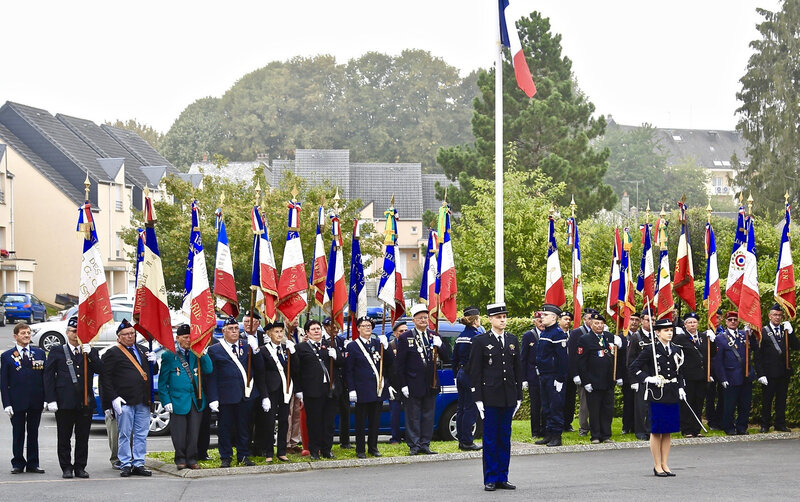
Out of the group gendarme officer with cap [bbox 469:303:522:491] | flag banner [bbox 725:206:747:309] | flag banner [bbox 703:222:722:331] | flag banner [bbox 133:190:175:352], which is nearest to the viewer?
gendarme officer with cap [bbox 469:303:522:491]

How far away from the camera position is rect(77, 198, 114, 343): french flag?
48.1ft

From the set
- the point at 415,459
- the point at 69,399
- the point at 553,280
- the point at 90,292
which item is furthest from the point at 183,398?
the point at 553,280

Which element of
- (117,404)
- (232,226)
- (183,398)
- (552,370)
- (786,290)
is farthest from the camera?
(232,226)

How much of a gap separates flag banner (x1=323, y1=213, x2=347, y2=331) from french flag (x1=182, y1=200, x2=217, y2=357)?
1913 millimetres

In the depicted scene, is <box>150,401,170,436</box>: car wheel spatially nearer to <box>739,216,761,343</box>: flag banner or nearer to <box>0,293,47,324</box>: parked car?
<box>739,216,761,343</box>: flag banner

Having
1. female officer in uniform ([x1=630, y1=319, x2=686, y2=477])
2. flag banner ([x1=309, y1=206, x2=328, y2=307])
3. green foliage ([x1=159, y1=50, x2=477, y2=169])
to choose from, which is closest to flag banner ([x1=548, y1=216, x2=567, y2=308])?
flag banner ([x1=309, y1=206, x2=328, y2=307])

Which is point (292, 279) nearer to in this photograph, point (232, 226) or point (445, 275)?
point (445, 275)

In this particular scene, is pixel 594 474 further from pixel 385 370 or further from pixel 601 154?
pixel 601 154

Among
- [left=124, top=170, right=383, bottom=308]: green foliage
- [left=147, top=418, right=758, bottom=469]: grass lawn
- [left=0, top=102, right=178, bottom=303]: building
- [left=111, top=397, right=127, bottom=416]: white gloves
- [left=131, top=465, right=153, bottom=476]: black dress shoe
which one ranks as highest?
[left=0, top=102, right=178, bottom=303]: building

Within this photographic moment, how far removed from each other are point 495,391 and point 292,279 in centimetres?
443

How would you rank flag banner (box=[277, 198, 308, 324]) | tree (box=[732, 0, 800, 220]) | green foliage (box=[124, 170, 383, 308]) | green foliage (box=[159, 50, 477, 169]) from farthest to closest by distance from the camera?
green foliage (box=[159, 50, 477, 169]), tree (box=[732, 0, 800, 220]), green foliage (box=[124, 170, 383, 308]), flag banner (box=[277, 198, 308, 324])

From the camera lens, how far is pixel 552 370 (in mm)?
17562

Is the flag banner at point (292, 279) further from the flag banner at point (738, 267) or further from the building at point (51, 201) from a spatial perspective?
the building at point (51, 201)

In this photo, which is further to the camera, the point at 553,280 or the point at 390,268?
the point at 553,280
